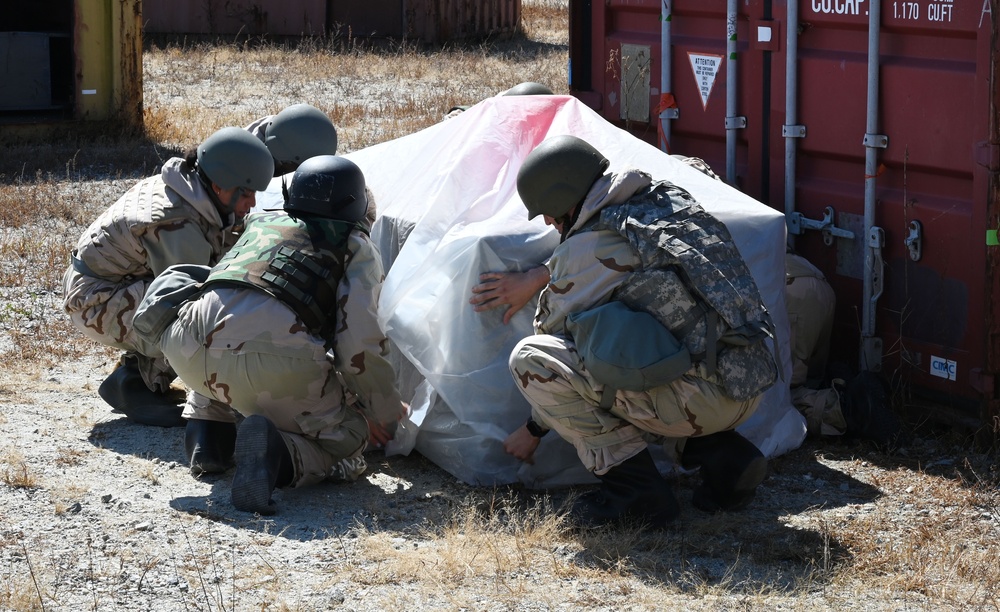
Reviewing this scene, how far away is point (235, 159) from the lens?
4.62 m

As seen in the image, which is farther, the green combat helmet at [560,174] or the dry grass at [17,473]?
the dry grass at [17,473]

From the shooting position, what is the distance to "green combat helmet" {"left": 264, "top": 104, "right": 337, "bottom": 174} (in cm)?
525

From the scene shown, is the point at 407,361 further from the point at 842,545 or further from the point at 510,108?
the point at 842,545

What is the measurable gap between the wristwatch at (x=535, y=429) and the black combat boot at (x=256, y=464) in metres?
0.83

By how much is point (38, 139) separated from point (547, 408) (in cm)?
790

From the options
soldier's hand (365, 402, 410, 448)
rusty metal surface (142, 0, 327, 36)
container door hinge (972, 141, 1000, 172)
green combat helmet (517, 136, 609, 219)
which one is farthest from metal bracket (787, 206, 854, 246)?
rusty metal surface (142, 0, 327, 36)

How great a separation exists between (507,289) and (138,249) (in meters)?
1.55

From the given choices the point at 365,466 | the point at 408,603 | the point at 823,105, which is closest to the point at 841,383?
the point at 823,105

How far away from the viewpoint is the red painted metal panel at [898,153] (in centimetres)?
437

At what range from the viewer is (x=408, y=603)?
10.8 ft

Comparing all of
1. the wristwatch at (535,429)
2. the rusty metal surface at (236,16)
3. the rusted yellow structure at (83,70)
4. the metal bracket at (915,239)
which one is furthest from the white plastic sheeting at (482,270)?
the rusty metal surface at (236,16)

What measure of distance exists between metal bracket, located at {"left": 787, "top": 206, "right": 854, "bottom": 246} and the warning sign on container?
785mm

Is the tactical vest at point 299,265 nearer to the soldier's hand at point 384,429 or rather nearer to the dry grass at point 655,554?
the soldier's hand at point 384,429

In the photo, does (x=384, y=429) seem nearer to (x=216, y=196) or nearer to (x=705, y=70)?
(x=216, y=196)
